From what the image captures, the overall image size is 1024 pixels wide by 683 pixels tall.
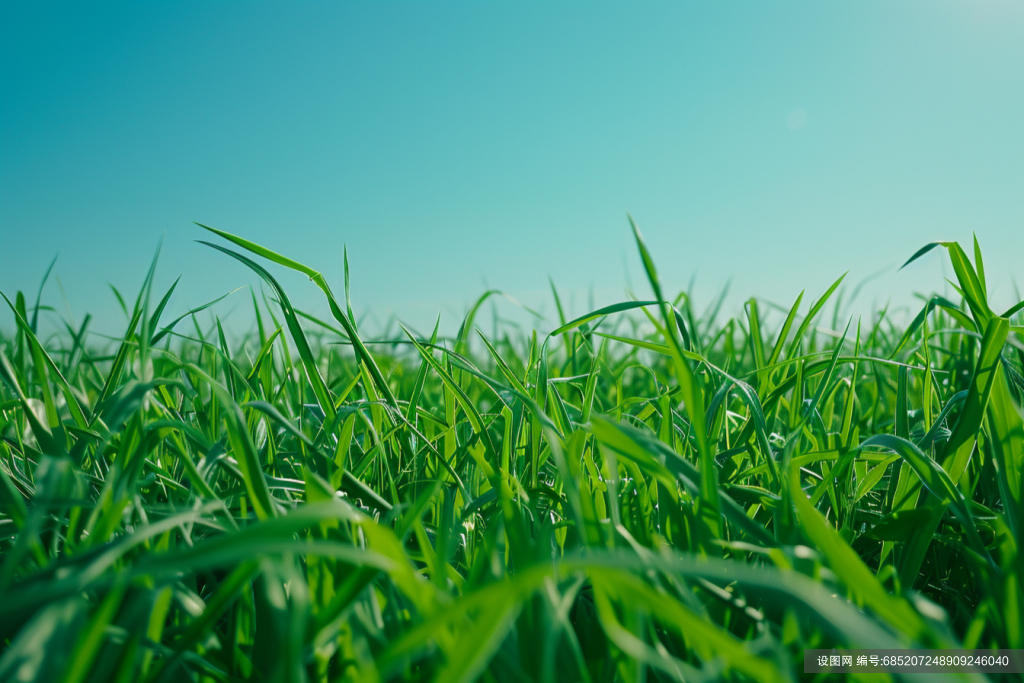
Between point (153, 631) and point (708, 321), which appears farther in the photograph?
point (708, 321)

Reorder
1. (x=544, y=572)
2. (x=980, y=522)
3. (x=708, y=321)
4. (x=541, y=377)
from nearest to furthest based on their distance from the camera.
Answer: (x=544, y=572) < (x=980, y=522) < (x=541, y=377) < (x=708, y=321)

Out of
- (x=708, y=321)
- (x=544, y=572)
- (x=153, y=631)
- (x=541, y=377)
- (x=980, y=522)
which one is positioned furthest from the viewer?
(x=708, y=321)

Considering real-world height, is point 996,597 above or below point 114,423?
below

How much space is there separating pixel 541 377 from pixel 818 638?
36cm

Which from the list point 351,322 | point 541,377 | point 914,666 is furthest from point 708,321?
point 914,666

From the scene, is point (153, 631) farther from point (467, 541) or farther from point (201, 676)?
point (467, 541)

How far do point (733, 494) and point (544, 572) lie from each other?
A: 1.20 ft

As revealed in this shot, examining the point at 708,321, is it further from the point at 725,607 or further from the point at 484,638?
the point at 484,638

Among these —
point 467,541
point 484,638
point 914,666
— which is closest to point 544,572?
point 484,638

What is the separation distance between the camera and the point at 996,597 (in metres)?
0.37

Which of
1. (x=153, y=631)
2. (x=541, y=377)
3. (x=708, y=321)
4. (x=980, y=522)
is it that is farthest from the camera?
(x=708, y=321)

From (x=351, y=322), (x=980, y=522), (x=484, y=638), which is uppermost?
(x=351, y=322)

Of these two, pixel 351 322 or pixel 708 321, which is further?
pixel 708 321

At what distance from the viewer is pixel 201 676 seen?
1.14 ft
